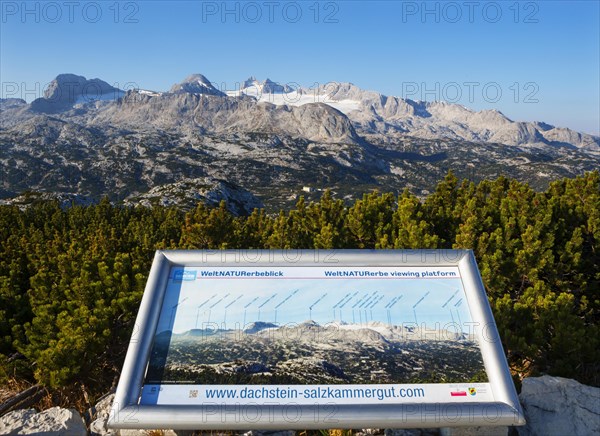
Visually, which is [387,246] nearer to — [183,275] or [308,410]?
[183,275]

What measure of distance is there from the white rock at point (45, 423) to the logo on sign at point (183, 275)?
6.92 ft

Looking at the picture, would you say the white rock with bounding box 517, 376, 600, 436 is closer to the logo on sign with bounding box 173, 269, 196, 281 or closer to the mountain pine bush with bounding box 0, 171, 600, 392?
the mountain pine bush with bounding box 0, 171, 600, 392

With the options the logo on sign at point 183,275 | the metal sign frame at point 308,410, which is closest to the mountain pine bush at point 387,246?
the logo on sign at point 183,275

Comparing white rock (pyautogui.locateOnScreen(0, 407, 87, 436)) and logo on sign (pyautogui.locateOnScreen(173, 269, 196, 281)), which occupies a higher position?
logo on sign (pyautogui.locateOnScreen(173, 269, 196, 281))

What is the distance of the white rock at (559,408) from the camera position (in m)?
5.36

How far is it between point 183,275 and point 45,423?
2358 mm

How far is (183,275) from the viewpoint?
5375 mm

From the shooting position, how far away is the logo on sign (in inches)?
210

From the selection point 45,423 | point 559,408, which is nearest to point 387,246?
point 559,408

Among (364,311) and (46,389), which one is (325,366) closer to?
(364,311)

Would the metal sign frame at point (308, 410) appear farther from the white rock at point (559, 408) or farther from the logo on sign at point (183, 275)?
the white rock at point (559, 408)

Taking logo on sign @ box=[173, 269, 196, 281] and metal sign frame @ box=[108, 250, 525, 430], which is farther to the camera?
logo on sign @ box=[173, 269, 196, 281]

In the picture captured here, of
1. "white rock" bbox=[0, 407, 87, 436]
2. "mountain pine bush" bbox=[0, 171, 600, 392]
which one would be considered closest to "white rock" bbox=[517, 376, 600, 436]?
"mountain pine bush" bbox=[0, 171, 600, 392]

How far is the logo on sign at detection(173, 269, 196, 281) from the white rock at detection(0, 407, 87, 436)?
6.92ft
